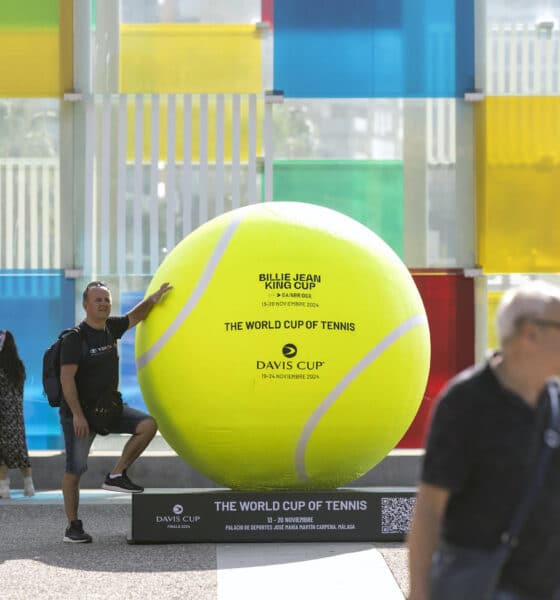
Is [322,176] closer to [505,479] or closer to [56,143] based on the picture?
[56,143]

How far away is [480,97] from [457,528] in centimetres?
896

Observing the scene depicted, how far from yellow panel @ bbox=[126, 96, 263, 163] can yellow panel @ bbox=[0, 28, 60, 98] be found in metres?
0.77

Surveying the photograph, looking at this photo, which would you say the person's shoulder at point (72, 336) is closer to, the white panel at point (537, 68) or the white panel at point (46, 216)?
the white panel at point (46, 216)

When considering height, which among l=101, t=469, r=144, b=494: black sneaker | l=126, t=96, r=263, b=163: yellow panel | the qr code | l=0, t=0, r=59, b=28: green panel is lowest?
Result: the qr code

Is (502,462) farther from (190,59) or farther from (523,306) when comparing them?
(190,59)

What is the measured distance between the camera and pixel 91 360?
7852 mm

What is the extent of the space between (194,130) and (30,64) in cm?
160

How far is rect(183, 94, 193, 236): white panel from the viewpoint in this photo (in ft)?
38.1

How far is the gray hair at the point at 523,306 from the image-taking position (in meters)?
3.18

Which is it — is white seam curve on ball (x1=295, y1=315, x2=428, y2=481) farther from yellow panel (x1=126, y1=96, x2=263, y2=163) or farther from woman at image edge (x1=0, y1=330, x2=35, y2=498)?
yellow panel (x1=126, y1=96, x2=263, y2=163)

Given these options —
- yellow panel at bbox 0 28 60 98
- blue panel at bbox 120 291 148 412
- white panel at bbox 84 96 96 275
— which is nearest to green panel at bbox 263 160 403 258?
white panel at bbox 84 96 96 275

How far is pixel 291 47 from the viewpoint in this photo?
38.9ft

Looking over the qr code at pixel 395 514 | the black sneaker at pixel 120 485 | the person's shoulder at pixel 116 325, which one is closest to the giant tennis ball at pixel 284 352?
the qr code at pixel 395 514

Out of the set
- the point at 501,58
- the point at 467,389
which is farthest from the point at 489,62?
the point at 467,389
